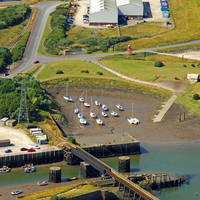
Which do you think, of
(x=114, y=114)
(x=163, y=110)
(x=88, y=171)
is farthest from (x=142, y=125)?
(x=88, y=171)

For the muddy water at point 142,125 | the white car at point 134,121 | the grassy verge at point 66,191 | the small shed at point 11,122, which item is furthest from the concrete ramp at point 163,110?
the grassy verge at point 66,191

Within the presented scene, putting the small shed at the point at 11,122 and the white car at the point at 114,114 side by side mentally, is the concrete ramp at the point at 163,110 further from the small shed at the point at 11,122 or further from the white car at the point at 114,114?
the small shed at the point at 11,122

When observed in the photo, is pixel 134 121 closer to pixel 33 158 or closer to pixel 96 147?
pixel 96 147

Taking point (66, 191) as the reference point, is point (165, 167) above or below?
below

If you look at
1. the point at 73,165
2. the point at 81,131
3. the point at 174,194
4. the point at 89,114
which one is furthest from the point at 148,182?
the point at 89,114

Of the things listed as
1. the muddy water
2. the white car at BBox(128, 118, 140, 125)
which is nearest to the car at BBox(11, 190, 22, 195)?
the muddy water

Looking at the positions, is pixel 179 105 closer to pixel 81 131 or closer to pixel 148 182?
pixel 81 131
